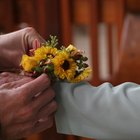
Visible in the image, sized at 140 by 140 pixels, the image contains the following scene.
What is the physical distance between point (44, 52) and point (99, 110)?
0.15 metres

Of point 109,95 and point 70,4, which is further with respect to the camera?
point 70,4

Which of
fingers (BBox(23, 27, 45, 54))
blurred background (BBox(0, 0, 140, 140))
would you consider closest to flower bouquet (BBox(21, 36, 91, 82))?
fingers (BBox(23, 27, 45, 54))

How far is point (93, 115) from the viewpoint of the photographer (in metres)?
0.79

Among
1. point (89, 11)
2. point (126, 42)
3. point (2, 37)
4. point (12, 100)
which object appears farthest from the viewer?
point (89, 11)

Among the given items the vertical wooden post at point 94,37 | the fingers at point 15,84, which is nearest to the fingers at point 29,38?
the fingers at point 15,84

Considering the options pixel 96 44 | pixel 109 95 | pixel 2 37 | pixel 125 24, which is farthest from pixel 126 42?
pixel 109 95

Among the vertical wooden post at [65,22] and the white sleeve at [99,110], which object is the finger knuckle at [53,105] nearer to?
the white sleeve at [99,110]

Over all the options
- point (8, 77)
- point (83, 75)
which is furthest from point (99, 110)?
point (8, 77)

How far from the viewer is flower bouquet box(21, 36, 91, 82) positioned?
757 millimetres

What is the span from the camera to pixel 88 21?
1855mm

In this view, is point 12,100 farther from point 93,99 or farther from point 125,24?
point 125,24

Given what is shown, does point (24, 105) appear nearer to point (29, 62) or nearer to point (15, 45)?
point (29, 62)

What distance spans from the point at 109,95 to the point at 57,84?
101 millimetres

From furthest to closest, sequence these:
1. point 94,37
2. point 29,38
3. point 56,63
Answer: point 94,37 < point 29,38 < point 56,63
